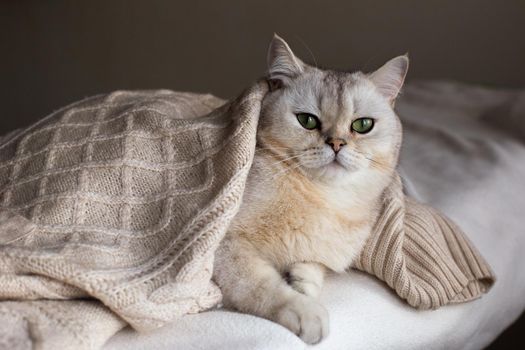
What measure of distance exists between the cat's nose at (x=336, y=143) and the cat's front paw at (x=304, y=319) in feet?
0.96

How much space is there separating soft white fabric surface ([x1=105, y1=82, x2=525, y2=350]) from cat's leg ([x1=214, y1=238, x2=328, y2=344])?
27 millimetres

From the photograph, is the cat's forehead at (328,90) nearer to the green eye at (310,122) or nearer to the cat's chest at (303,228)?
the green eye at (310,122)

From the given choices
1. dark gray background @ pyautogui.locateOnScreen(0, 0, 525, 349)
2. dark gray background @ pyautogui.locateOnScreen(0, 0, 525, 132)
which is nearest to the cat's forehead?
dark gray background @ pyautogui.locateOnScreen(0, 0, 525, 132)

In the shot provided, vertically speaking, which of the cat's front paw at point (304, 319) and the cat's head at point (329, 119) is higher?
the cat's head at point (329, 119)

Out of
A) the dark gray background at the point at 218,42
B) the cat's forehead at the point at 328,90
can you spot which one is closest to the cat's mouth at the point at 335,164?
the cat's forehead at the point at 328,90

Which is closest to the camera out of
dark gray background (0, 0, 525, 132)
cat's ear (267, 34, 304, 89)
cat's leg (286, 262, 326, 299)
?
cat's leg (286, 262, 326, 299)

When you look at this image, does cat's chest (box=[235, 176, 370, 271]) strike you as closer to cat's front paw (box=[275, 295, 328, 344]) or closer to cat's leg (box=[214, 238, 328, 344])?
cat's leg (box=[214, 238, 328, 344])

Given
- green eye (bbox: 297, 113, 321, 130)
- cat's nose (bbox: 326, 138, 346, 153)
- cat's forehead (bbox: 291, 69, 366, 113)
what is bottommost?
cat's nose (bbox: 326, 138, 346, 153)

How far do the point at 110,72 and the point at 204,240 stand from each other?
107 inches

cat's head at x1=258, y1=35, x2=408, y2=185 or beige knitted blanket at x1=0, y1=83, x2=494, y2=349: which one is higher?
cat's head at x1=258, y1=35, x2=408, y2=185

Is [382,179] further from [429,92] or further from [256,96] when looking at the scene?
[429,92]

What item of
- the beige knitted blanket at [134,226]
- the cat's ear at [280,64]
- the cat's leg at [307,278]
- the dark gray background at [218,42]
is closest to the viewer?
the beige knitted blanket at [134,226]

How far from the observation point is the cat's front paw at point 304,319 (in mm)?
990

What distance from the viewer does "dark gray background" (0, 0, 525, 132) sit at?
2.64 metres
